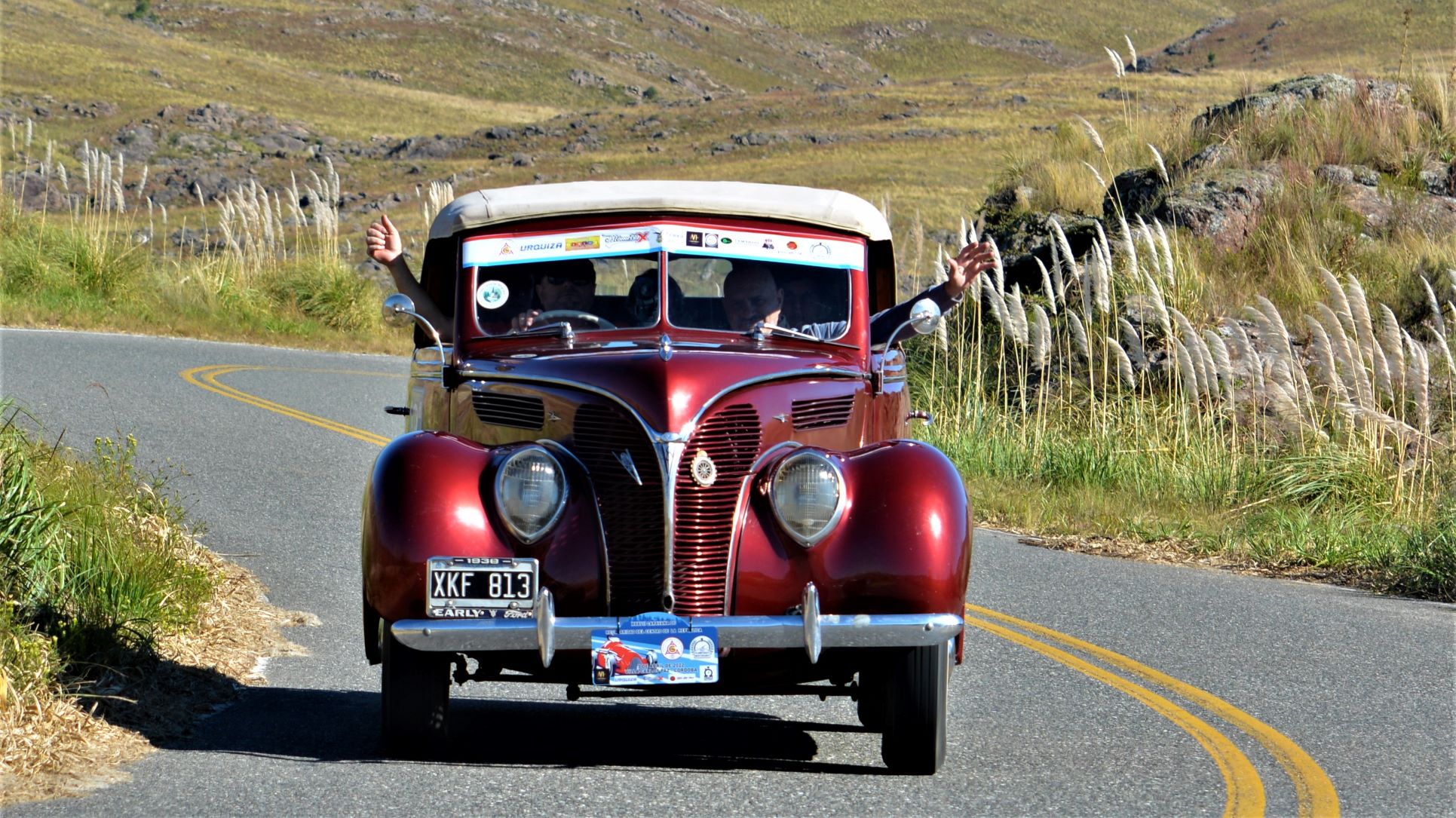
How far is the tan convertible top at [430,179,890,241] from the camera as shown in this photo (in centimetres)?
707

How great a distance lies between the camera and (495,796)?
5.61 m

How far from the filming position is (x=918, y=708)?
590cm

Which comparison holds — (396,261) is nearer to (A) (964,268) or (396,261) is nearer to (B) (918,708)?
(A) (964,268)

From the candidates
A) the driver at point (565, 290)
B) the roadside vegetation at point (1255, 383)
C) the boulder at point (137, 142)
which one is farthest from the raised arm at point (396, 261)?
the boulder at point (137, 142)

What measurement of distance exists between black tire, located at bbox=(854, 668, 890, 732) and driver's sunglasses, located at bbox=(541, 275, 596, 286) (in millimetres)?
1930

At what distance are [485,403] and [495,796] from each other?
5.14ft

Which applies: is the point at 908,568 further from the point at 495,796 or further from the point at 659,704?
the point at 659,704

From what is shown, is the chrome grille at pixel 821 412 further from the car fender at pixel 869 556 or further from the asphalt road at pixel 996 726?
the asphalt road at pixel 996 726

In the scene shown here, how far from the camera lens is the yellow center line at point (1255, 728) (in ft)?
19.2

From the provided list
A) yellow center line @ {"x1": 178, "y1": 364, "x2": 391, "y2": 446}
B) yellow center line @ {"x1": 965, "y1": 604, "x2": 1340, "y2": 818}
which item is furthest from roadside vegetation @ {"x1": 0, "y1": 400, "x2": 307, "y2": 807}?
yellow center line @ {"x1": 178, "y1": 364, "x2": 391, "y2": 446}

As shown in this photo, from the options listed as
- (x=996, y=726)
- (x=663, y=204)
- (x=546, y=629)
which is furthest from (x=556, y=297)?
(x=996, y=726)

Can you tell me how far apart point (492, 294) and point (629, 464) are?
63.3 inches

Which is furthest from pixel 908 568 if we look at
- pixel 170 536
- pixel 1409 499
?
pixel 1409 499

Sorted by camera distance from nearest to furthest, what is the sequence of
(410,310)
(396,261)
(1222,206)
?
(410,310), (396,261), (1222,206)
